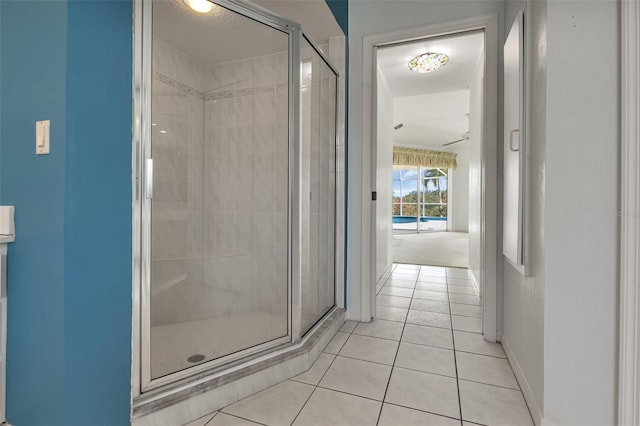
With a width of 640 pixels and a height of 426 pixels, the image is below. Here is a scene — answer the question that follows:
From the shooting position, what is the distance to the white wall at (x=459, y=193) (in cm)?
976

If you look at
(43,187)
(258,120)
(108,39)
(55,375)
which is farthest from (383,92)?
(55,375)

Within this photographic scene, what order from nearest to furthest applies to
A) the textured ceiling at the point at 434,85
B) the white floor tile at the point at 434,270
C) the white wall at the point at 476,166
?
the textured ceiling at the point at 434,85
the white wall at the point at 476,166
the white floor tile at the point at 434,270

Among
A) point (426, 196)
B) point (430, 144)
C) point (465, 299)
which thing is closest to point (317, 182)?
point (465, 299)

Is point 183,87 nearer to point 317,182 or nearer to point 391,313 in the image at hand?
point 317,182

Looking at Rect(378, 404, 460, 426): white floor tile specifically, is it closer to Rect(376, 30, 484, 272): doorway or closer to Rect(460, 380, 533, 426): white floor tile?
Rect(460, 380, 533, 426): white floor tile

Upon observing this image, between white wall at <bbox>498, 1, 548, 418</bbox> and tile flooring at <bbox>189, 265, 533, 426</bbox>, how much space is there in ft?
0.64

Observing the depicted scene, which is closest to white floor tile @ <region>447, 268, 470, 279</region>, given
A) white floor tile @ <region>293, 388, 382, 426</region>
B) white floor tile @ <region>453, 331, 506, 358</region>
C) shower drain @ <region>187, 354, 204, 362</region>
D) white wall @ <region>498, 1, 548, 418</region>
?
white floor tile @ <region>453, 331, 506, 358</region>

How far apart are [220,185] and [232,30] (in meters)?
1.13

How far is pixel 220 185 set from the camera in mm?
2521

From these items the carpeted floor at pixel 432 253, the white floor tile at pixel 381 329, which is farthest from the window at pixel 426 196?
the white floor tile at pixel 381 329

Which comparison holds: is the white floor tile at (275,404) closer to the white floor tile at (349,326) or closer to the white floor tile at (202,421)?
the white floor tile at (202,421)

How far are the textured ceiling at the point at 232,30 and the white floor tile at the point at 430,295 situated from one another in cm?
251

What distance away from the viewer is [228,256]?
2.46 meters

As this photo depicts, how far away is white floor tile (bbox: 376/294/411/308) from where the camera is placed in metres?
2.82
